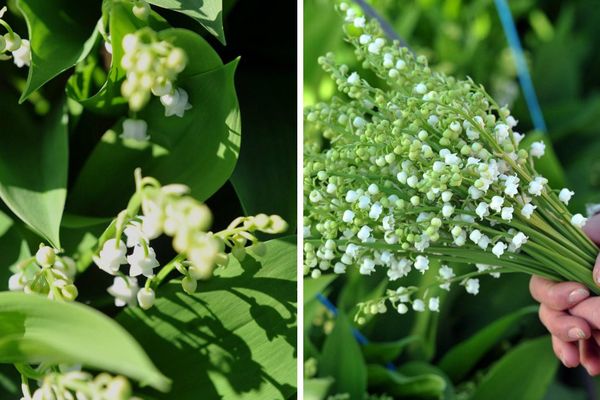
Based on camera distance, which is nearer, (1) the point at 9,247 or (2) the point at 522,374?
(1) the point at 9,247

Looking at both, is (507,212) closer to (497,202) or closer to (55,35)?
(497,202)

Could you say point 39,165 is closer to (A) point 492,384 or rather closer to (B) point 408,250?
(B) point 408,250

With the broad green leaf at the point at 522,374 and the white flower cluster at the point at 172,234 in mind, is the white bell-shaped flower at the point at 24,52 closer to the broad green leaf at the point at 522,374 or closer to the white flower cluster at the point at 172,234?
the white flower cluster at the point at 172,234

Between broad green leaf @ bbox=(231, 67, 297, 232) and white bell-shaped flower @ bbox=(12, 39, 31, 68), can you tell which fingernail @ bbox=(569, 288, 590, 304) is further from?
white bell-shaped flower @ bbox=(12, 39, 31, 68)

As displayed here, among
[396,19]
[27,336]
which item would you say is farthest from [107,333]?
[396,19]

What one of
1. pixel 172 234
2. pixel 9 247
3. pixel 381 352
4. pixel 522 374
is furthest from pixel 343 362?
pixel 172 234

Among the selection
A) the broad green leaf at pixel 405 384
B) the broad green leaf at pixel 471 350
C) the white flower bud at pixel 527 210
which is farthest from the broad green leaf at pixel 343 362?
the white flower bud at pixel 527 210

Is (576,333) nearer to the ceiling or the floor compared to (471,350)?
nearer to the ceiling
